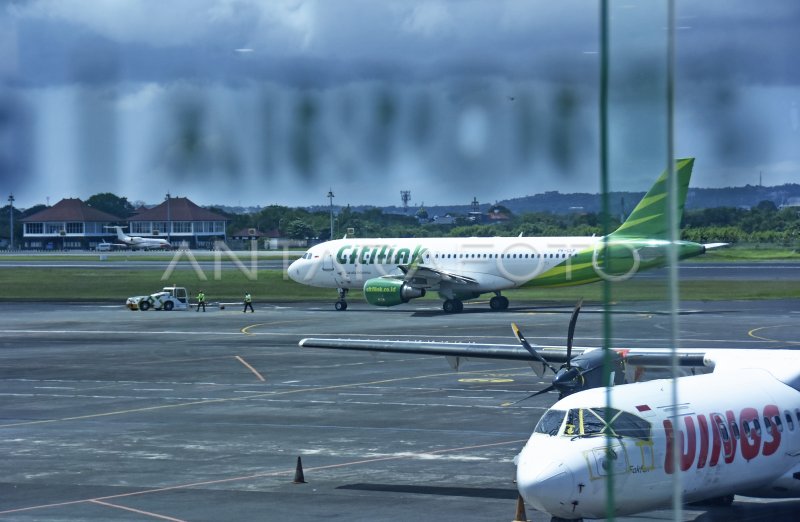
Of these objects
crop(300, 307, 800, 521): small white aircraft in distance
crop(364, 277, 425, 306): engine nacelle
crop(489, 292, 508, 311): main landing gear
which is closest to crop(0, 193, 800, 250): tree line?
crop(300, 307, 800, 521): small white aircraft in distance

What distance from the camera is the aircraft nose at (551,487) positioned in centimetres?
1623

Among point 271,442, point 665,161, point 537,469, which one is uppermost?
point 665,161

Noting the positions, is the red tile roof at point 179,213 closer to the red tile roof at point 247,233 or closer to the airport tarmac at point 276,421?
the red tile roof at point 247,233

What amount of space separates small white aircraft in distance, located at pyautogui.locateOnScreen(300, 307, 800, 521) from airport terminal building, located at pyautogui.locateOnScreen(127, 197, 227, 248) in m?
131

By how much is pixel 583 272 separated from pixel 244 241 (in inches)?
3366

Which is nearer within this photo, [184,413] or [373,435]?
[373,435]

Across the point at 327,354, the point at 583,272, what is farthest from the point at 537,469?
the point at 583,272

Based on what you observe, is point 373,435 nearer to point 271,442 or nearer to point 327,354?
point 271,442

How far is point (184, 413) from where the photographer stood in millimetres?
34062

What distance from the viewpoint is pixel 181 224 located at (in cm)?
17025

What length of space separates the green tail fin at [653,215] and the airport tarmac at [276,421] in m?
0.53

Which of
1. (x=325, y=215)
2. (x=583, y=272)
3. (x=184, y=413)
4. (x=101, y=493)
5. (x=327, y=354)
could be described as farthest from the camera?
(x=325, y=215)

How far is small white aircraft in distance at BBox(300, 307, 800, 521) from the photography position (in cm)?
1570

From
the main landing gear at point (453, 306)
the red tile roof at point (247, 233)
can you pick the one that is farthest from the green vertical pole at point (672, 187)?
the red tile roof at point (247, 233)
